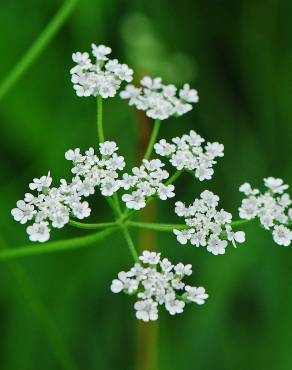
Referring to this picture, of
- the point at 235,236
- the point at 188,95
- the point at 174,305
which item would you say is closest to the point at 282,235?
the point at 235,236

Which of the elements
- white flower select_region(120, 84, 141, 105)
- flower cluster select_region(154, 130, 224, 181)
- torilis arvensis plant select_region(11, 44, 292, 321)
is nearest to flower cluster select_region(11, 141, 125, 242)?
torilis arvensis plant select_region(11, 44, 292, 321)

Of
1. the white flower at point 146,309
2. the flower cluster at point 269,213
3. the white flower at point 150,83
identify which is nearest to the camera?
the white flower at point 146,309

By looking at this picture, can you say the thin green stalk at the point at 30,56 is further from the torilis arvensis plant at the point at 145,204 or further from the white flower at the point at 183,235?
the white flower at the point at 183,235

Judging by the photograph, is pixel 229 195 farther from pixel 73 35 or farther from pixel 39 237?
pixel 39 237

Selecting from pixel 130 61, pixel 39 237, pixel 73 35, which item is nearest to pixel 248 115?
pixel 130 61

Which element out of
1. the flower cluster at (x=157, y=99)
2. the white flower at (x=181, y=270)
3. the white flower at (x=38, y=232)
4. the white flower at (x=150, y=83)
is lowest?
the white flower at (x=181, y=270)

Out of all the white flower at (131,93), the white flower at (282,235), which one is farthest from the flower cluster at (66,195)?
the white flower at (282,235)

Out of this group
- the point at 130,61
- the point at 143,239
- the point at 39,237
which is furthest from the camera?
the point at 130,61

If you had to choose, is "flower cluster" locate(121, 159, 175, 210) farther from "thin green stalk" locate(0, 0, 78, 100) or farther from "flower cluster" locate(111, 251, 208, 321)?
"thin green stalk" locate(0, 0, 78, 100)
